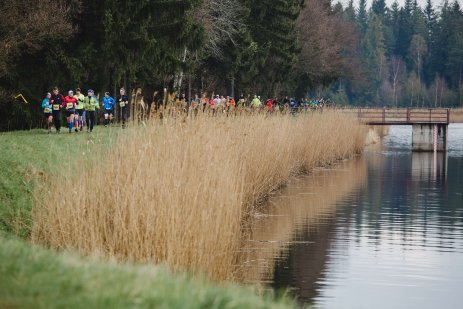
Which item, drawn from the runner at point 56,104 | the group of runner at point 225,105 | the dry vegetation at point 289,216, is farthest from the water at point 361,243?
the runner at point 56,104

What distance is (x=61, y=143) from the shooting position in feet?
85.9

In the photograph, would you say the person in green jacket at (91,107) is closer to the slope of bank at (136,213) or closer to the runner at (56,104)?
the runner at (56,104)

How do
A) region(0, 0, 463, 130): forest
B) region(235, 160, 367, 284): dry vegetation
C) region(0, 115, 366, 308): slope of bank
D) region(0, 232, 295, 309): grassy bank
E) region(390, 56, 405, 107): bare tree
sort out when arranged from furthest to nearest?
region(390, 56, 405, 107): bare tree < region(0, 0, 463, 130): forest < region(235, 160, 367, 284): dry vegetation < region(0, 115, 366, 308): slope of bank < region(0, 232, 295, 309): grassy bank

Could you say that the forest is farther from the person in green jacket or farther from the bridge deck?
the bridge deck

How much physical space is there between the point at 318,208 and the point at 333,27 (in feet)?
206

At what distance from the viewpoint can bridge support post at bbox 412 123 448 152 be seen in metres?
60.7

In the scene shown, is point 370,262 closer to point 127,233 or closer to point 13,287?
point 127,233

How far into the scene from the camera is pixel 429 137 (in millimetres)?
61219

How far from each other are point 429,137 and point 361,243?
1630 inches

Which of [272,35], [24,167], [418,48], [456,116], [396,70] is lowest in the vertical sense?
[456,116]

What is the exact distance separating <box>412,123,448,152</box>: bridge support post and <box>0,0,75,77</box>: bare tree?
101 ft

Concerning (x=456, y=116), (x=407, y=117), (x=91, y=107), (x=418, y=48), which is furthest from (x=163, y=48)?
(x=418, y=48)

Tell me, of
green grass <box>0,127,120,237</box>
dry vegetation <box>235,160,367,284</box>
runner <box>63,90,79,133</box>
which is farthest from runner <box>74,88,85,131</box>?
dry vegetation <box>235,160,367,284</box>

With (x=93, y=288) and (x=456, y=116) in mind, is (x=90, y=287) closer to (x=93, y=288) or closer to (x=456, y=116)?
(x=93, y=288)
